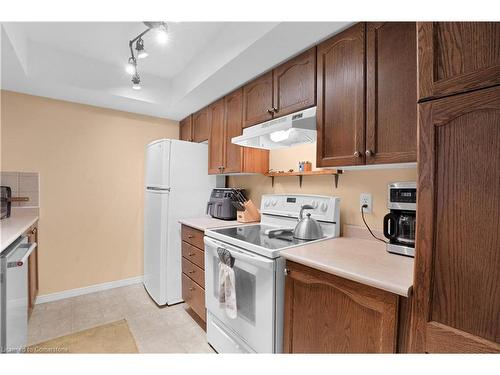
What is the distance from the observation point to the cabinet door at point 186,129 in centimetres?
300

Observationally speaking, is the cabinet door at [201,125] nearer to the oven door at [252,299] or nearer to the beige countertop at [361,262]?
the oven door at [252,299]

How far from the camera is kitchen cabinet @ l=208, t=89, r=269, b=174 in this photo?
2.21 meters

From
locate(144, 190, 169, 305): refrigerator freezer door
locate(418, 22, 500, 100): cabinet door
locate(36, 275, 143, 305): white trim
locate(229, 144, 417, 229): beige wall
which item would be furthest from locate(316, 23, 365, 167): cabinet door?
locate(36, 275, 143, 305): white trim

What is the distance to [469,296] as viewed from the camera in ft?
2.37

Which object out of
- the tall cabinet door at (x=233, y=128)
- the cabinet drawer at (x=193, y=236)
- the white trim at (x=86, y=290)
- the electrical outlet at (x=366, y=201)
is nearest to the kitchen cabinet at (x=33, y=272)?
the white trim at (x=86, y=290)

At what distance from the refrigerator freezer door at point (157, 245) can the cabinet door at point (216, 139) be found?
0.57 m

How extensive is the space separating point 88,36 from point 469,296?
2.83 meters

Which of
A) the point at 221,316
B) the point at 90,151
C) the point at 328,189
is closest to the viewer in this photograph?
the point at 221,316

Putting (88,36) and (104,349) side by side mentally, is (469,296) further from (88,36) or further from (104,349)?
(88,36)

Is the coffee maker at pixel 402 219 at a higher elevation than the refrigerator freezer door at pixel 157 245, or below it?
higher

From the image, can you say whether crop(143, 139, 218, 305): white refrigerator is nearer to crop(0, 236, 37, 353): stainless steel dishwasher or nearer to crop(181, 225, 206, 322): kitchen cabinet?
crop(181, 225, 206, 322): kitchen cabinet

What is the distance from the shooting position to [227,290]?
1571 millimetres

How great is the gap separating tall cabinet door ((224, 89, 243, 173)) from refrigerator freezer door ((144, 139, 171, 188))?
1.95 ft
